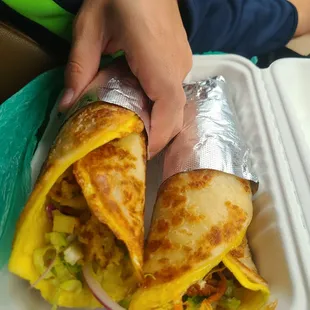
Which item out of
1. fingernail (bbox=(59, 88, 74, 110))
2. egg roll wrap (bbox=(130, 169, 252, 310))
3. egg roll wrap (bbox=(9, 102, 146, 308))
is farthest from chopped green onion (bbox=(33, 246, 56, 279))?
fingernail (bbox=(59, 88, 74, 110))

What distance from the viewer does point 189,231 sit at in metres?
0.86

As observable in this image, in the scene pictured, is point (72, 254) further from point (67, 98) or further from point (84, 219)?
point (67, 98)

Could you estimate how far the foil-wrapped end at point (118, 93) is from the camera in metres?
0.94

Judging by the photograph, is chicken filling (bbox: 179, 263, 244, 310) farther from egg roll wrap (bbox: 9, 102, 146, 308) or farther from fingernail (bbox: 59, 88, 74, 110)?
fingernail (bbox: 59, 88, 74, 110)

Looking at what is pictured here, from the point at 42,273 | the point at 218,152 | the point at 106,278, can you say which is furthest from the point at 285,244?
the point at 42,273

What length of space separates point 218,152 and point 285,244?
0.23m

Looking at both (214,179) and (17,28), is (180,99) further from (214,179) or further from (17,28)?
(17,28)

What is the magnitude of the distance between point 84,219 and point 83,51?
0.33 m

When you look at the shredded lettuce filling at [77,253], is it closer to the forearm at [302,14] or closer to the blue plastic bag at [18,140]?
the blue plastic bag at [18,140]

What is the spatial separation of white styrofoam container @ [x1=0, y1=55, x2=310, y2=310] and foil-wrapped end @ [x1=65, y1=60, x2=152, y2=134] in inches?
7.2

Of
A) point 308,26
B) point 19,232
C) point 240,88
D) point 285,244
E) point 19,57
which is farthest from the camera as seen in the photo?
point 308,26

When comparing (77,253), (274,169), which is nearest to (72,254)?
(77,253)

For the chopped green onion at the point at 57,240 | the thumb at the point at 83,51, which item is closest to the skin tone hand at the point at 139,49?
the thumb at the point at 83,51

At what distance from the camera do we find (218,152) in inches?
39.1
